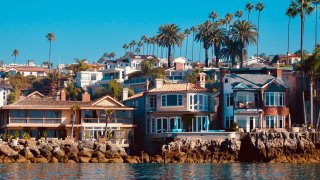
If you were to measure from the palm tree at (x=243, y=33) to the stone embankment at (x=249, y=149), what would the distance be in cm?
5402

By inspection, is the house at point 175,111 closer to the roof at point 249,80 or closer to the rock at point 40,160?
the roof at point 249,80

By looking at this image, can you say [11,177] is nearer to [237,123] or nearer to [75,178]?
[75,178]

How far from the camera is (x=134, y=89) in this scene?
430 ft

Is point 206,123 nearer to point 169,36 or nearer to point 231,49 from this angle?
point 231,49

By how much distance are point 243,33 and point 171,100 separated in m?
45.5

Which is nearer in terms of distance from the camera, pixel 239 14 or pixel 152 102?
pixel 152 102

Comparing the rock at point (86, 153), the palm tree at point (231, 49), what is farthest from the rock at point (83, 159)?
the palm tree at point (231, 49)

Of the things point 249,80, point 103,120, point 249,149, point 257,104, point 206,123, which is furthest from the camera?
point 103,120

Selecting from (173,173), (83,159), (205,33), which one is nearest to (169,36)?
(205,33)

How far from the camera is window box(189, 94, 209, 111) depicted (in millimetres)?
82438

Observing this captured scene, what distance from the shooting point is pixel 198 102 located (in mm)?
82625

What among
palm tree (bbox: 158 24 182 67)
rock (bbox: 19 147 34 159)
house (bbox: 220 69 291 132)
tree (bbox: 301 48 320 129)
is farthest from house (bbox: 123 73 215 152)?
palm tree (bbox: 158 24 182 67)

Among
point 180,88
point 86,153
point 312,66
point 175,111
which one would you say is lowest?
point 86,153

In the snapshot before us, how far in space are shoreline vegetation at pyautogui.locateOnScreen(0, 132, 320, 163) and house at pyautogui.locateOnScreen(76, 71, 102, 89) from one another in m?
72.1
